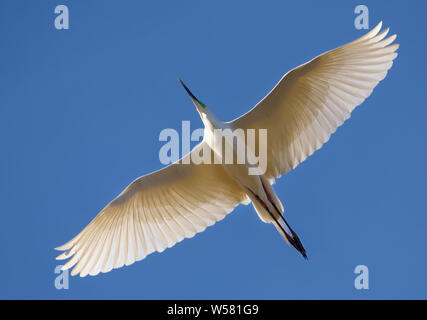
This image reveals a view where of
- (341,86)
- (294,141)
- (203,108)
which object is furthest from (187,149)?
(341,86)

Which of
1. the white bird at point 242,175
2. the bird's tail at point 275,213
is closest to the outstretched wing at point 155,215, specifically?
the white bird at point 242,175

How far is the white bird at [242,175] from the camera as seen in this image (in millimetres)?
11117

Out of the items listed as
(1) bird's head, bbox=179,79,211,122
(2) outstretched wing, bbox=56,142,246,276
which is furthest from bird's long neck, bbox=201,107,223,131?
(2) outstretched wing, bbox=56,142,246,276

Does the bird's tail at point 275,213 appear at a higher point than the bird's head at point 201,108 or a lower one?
lower

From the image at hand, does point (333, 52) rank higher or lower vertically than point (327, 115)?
higher

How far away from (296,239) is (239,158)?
1475 mm

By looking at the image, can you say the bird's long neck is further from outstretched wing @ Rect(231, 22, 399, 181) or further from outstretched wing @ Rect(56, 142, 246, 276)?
outstretched wing @ Rect(56, 142, 246, 276)

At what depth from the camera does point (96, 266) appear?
11602 mm

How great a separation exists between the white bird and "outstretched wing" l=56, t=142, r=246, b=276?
15 mm

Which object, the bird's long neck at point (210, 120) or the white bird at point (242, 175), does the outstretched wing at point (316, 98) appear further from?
the bird's long neck at point (210, 120)

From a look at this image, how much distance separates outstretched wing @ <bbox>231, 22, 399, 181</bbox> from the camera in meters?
11.1

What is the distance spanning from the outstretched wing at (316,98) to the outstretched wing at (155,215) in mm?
883

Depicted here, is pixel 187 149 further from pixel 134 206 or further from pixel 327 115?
pixel 327 115

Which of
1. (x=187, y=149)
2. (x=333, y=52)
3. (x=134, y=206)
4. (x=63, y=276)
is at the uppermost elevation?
(x=333, y=52)
